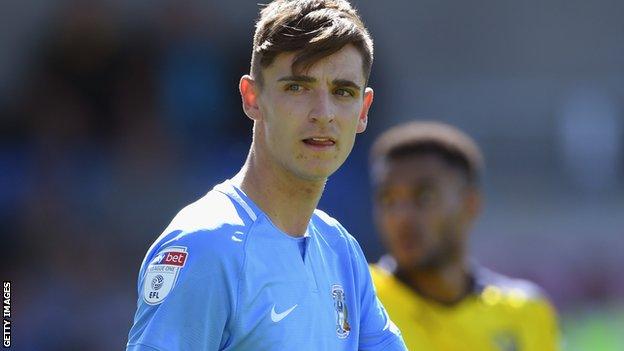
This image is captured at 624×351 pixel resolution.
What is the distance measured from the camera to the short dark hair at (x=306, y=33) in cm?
331

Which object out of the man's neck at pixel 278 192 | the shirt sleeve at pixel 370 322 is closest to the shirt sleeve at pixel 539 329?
the shirt sleeve at pixel 370 322

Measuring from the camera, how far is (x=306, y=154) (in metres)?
3.34

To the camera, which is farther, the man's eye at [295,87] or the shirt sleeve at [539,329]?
the shirt sleeve at [539,329]

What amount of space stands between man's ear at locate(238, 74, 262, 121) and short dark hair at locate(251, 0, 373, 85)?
26 millimetres

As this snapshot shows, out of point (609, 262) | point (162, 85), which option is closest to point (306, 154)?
point (162, 85)

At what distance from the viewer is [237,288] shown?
10.0ft

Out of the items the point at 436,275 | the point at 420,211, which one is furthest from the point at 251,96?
the point at 436,275

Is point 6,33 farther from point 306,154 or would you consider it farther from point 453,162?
point 306,154

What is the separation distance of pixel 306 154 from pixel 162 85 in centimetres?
583

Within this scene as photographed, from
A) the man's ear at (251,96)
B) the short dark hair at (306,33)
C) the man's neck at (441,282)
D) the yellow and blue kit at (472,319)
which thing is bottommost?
the yellow and blue kit at (472,319)

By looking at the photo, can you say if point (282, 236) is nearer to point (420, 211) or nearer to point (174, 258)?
point (174, 258)

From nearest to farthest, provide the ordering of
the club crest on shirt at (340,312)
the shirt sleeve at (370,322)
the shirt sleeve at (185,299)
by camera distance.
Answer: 1. the shirt sleeve at (185,299)
2. the club crest on shirt at (340,312)
3. the shirt sleeve at (370,322)

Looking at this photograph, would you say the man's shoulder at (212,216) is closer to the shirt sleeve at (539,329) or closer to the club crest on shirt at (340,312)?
the club crest on shirt at (340,312)

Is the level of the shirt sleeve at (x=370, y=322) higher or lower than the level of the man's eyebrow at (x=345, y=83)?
lower
